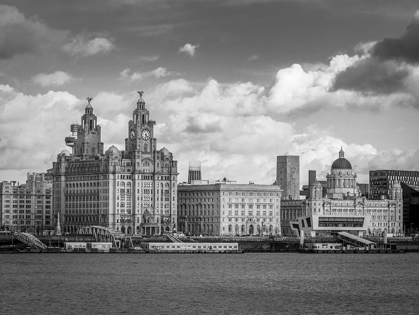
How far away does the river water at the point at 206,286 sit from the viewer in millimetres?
105250

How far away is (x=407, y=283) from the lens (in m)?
134

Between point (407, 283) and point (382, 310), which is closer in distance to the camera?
point (382, 310)

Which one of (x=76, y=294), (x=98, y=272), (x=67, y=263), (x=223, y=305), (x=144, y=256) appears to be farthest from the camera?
(x=144, y=256)

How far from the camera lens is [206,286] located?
127 metres

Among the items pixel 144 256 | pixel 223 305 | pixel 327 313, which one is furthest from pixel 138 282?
pixel 144 256

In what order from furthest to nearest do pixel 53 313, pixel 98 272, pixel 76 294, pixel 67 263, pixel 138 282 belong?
pixel 67 263 → pixel 98 272 → pixel 138 282 → pixel 76 294 → pixel 53 313

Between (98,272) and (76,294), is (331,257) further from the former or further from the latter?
(76,294)

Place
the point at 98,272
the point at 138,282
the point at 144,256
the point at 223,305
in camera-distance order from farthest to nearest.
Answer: the point at 144,256, the point at 98,272, the point at 138,282, the point at 223,305

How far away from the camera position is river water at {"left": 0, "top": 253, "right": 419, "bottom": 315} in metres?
105

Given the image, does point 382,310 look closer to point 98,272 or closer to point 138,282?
point 138,282

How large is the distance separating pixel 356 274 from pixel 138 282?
32.2 m

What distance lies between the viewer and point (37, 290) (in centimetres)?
12038

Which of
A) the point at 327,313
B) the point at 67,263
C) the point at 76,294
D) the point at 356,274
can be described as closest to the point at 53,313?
the point at 76,294

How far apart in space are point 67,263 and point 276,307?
230ft
